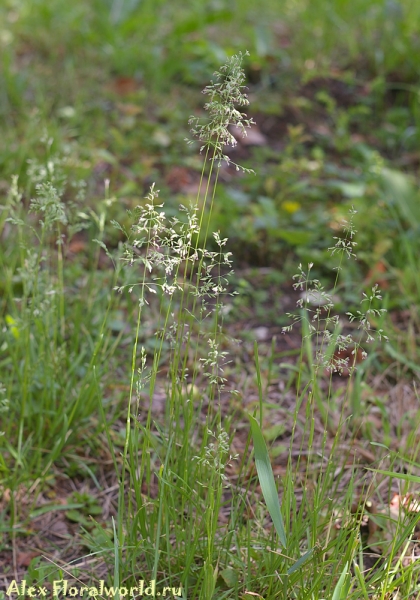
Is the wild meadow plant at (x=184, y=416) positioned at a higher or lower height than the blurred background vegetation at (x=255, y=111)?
lower

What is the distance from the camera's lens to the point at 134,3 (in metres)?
4.39

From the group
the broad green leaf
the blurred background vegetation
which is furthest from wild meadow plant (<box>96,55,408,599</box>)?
the blurred background vegetation

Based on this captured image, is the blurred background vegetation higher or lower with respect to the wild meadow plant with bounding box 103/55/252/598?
higher

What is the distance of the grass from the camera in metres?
1.41

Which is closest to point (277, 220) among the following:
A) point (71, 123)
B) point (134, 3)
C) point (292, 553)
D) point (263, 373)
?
point (263, 373)

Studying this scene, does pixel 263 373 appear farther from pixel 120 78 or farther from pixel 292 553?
pixel 120 78

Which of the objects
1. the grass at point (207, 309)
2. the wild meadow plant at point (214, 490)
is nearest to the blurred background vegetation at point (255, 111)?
the grass at point (207, 309)

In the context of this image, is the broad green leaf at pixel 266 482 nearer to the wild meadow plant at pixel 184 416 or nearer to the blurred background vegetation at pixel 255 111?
the wild meadow plant at pixel 184 416

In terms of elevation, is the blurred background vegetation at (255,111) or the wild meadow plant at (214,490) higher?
the blurred background vegetation at (255,111)

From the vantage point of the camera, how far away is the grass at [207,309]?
141 centimetres

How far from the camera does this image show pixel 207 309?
7.61ft

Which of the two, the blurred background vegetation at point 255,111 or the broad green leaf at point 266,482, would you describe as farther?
the blurred background vegetation at point 255,111

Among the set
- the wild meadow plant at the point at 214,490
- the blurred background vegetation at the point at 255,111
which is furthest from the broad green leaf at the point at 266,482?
the blurred background vegetation at the point at 255,111

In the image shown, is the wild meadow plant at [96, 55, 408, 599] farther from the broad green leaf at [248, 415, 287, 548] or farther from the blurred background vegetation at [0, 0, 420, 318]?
the blurred background vegetation at [0, 0, 420, 318]
